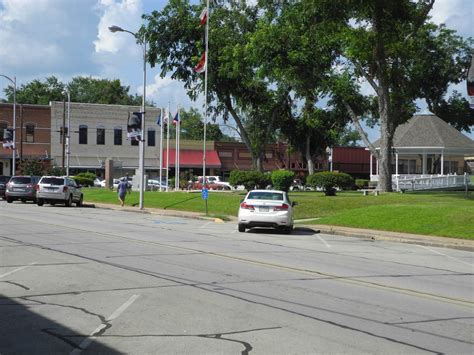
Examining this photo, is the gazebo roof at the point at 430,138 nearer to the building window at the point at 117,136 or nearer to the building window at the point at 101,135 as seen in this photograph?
the building window at the point at 117,136

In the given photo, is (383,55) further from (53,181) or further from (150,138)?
(150,138)

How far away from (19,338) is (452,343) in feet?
15.9

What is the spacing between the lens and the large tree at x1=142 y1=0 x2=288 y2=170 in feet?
159

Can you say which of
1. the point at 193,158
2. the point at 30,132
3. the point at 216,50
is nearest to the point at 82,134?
the point at 30,132

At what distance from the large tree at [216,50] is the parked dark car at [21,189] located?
53.7 ft

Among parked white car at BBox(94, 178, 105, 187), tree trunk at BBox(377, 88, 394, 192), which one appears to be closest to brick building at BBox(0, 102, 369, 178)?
parked white car at BBox(94, 178, 105, 187)

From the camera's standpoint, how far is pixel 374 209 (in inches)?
1024

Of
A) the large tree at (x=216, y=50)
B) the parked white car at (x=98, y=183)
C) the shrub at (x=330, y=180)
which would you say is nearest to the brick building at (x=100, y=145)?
the parked white car at (x=98, y=183)

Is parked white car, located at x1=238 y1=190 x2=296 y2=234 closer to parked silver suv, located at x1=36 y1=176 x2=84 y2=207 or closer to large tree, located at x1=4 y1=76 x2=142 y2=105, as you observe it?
parked silver suv, located at x1=36 y1=176 x2=84 y2=207

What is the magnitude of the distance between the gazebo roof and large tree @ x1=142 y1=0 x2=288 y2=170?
10959mm

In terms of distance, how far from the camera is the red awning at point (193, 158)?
72500 mm

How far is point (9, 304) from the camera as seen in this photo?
8547mm

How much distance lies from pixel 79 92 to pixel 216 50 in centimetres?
6571

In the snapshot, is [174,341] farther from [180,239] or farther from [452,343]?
[180,239]
